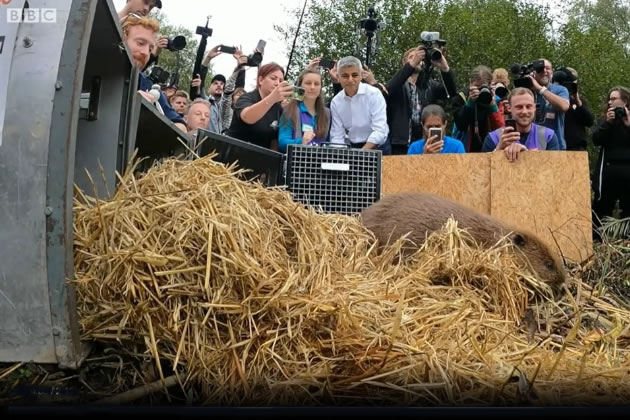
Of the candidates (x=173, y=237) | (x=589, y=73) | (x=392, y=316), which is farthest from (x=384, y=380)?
(x=589, y=73)

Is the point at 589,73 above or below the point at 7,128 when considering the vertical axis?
above

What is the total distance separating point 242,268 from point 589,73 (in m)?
23.4

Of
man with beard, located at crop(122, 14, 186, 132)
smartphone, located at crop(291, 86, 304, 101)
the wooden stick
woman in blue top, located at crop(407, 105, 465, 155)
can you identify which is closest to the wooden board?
woman in blue top, located at crop(407, 105, 465, 155)

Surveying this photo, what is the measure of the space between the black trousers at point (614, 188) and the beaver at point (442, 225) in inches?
136

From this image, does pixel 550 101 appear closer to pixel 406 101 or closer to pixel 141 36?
pixel 406 101

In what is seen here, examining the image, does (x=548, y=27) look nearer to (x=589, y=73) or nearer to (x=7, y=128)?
(x=589, y=73)

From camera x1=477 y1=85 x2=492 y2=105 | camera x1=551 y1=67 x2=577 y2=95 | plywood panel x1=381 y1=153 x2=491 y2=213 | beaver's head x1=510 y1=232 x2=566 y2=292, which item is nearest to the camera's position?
beaver's head x1=510 y1=232 x2=566 y2=292

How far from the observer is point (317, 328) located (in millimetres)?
2807

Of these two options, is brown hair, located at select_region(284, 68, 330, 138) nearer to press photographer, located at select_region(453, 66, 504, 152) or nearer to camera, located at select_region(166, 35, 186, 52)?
camera, located at select_region(166, 35, 186, 52)

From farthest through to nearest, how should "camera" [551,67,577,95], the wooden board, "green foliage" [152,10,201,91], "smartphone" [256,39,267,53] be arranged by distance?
"green foliage" [152,10,201,91] → "smartphone" [256,39,267,53] → "camera" [551,67,577,95] → the wooden board

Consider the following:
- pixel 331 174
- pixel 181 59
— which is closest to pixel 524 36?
pixel 181 59

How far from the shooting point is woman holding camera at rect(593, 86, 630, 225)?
7.90 metres

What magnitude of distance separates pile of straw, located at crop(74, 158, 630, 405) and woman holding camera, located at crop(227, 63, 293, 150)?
271 centimetres

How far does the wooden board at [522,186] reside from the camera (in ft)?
19.9
